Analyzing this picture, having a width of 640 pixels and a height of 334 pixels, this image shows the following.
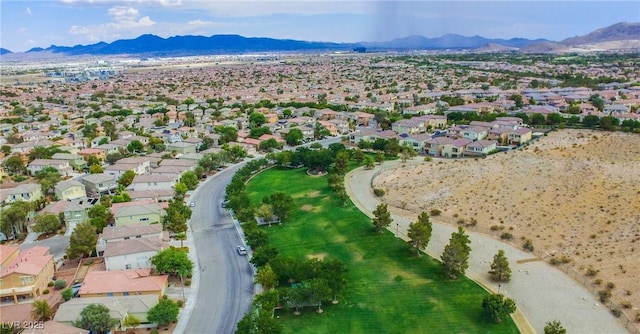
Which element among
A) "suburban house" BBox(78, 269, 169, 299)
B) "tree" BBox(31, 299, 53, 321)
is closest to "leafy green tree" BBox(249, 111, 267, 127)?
"suburban house" BBox(78, 269, 169, 299)

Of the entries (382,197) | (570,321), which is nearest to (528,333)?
(570,321)

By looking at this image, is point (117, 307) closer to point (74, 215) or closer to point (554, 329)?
point (74, 215)

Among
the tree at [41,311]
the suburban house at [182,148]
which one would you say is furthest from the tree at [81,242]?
the suburban house at [182,148]

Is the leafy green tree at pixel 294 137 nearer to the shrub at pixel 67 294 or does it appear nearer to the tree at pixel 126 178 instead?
the tree at pixel 126 178

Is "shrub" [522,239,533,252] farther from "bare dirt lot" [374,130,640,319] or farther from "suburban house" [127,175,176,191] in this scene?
"suburban house" [127,175,176,191]

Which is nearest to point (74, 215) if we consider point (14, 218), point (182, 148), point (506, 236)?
point (14, 218)

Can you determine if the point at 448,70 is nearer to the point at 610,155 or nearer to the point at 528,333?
the point at 610,155
